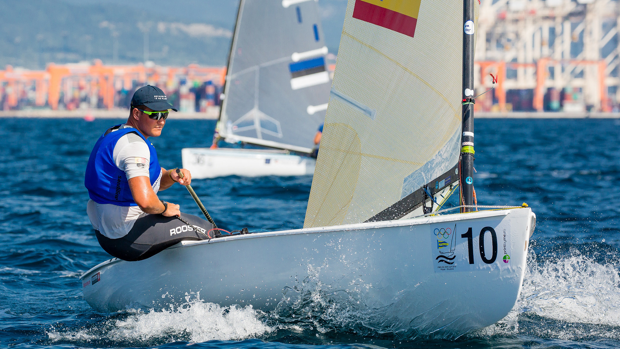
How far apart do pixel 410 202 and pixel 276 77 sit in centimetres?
852

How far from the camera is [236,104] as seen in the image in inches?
474

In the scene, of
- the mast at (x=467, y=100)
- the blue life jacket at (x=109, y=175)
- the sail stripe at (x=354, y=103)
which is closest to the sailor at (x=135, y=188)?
the blue life jacket at (x=109, y=175)

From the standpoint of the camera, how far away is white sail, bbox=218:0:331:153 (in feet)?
37.5

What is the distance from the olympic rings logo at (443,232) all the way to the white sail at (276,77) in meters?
8.67

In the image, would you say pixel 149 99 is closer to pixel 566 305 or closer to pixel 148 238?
pixel 148 238

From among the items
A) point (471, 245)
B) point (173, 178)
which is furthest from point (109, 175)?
point (471, 245)

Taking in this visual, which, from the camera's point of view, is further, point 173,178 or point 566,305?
point 566,305

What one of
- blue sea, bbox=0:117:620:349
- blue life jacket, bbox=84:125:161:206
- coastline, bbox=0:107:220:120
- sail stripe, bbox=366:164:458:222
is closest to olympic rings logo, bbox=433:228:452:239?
sail stripe, bbox=366:164:458:222

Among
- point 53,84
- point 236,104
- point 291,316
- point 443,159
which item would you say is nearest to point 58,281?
point 291,316

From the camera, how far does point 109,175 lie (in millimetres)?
3295

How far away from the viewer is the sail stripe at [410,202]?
11.3ft

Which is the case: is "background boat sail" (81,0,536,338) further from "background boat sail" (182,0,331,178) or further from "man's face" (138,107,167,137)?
"background boat sail" (182,0,331,178)

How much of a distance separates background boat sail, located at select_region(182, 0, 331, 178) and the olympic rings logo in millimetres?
8005

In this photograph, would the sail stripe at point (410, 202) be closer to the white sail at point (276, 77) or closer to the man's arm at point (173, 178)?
the man's arm at point (173, 178)
